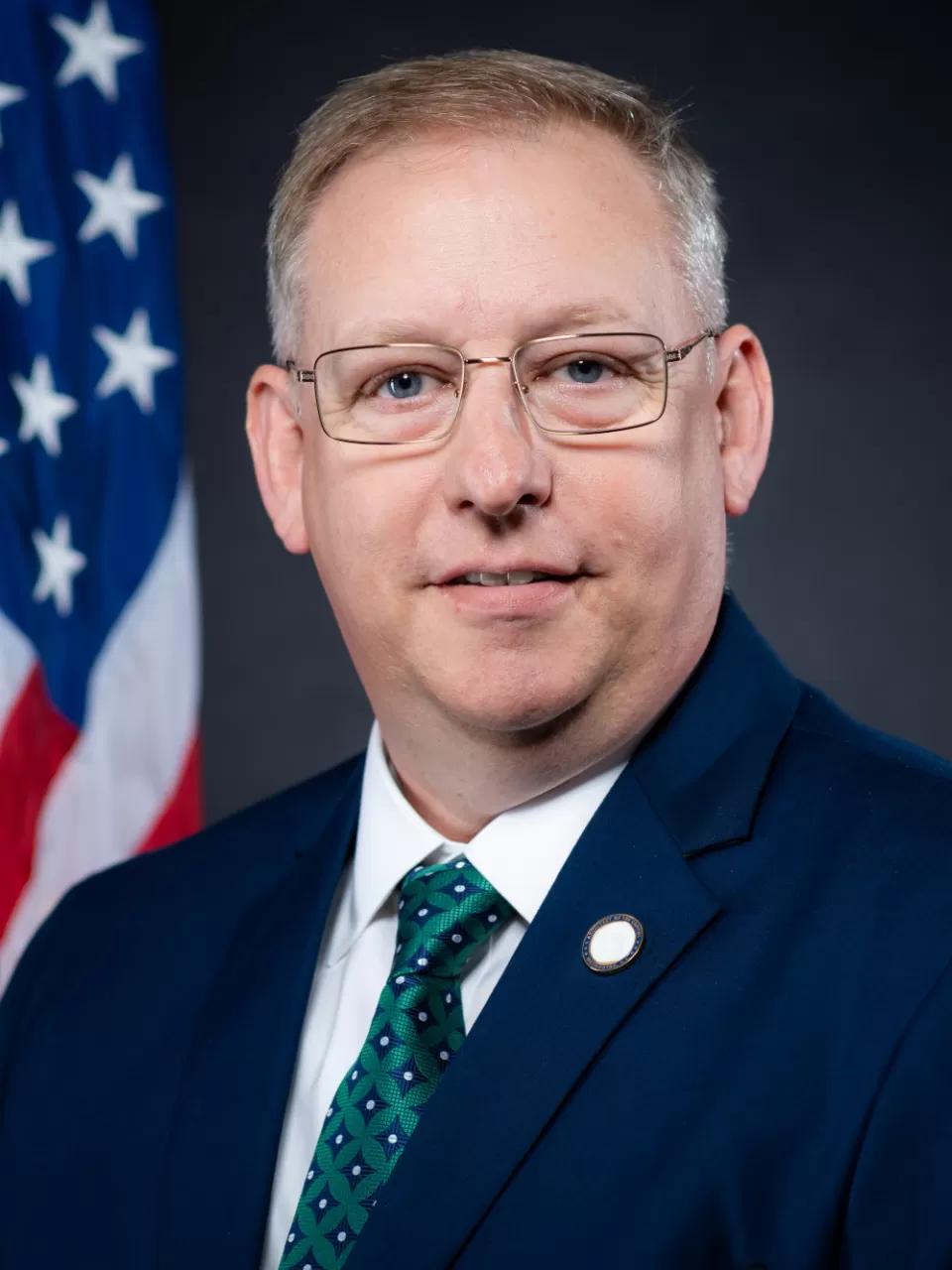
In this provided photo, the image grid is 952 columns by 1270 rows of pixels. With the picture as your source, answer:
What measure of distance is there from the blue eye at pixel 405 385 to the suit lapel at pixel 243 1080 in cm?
70

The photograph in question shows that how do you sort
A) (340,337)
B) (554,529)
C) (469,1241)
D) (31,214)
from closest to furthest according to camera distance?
(469,1241) → (554,529) → (340,337) → (31,214)

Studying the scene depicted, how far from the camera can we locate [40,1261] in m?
2.32

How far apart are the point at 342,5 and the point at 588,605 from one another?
319 cm

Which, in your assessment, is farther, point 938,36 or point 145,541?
point 938,36

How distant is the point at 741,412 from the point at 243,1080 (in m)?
1.20

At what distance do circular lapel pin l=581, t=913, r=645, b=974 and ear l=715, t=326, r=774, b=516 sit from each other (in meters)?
0.65

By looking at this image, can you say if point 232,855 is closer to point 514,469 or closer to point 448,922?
point 448,922

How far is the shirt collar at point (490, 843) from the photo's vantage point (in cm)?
→ 214


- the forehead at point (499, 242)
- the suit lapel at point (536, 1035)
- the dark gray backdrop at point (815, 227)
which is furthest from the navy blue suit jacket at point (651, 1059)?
the dark gray backdrop at point (815, 227)

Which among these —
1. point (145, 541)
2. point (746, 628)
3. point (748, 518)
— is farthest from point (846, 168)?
point (746, 628)

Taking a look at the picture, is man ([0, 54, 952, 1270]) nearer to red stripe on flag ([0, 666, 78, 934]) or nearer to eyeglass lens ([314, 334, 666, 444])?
eyeglass lens ([314, 334, 666, 444])

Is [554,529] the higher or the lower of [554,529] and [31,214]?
the lower

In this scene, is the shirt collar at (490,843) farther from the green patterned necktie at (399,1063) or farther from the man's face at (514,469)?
the man's face at (514,469)

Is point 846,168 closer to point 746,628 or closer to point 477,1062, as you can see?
point 746,628
